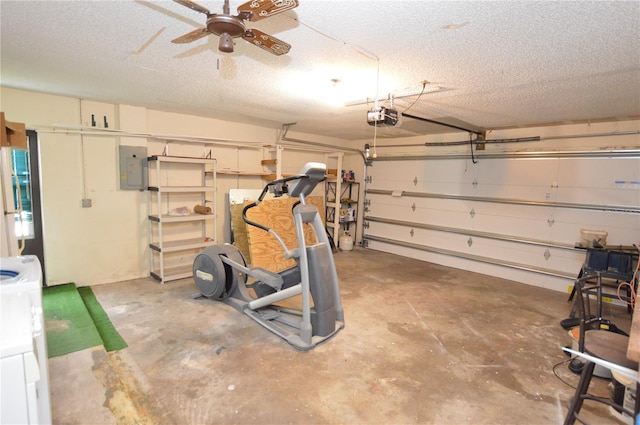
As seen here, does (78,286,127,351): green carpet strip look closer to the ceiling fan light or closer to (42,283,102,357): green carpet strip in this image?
(42,283,102,357): green carpet strip

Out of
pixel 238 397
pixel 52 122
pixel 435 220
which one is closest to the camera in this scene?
pixel 238 397

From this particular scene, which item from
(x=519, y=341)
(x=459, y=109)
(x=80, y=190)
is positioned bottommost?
(x=519, y=341)

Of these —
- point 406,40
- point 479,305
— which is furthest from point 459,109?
point 479,305

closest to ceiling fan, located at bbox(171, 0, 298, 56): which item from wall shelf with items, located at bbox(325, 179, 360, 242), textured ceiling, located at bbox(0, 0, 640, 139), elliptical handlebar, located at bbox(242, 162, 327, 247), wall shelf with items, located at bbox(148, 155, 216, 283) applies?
textured ceiling, located at bbox(0, 0, 640, 139)

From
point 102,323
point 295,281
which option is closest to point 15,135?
point 102,323

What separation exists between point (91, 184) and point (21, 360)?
3.62 metres

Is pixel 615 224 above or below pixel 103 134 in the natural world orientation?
below

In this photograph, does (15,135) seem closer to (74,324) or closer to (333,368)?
(74,324)

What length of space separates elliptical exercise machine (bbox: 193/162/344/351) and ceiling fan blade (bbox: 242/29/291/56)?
1145 mm

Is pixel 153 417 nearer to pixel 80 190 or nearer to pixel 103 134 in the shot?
pixel 80 190

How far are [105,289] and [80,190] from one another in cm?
129

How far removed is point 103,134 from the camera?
159 inches

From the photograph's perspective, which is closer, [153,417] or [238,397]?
[153,417]

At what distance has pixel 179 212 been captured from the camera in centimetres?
468
